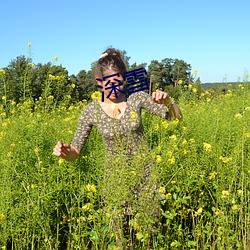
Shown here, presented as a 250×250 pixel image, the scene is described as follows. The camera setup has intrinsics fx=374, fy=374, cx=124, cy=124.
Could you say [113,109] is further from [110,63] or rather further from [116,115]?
[110,63]

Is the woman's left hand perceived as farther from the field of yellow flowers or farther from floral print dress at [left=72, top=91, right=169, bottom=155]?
the field of yellow flowers

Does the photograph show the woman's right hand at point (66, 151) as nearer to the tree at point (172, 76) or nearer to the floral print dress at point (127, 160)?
the floral print dress at point (127, 160)

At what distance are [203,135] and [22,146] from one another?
1.37m

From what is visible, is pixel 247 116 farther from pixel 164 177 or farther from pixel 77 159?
pixel 77 159

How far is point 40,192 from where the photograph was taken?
88.3 inches

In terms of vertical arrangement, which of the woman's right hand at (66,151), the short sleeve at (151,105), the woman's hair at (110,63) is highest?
the woman's hair at (110,63)

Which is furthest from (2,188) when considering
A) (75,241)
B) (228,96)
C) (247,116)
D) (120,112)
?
(228,96)

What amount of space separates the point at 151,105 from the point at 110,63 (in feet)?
1.22

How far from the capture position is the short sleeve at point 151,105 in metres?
2.36

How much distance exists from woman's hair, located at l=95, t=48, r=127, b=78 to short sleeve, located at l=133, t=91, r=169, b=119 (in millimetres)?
195

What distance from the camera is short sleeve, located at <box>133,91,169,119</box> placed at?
2.36 m

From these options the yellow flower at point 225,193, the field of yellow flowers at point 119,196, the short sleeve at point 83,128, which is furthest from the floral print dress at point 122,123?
the yellow flower at point 225,193

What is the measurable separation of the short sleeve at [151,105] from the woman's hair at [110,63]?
20 centimetres

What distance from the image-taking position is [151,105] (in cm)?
239
